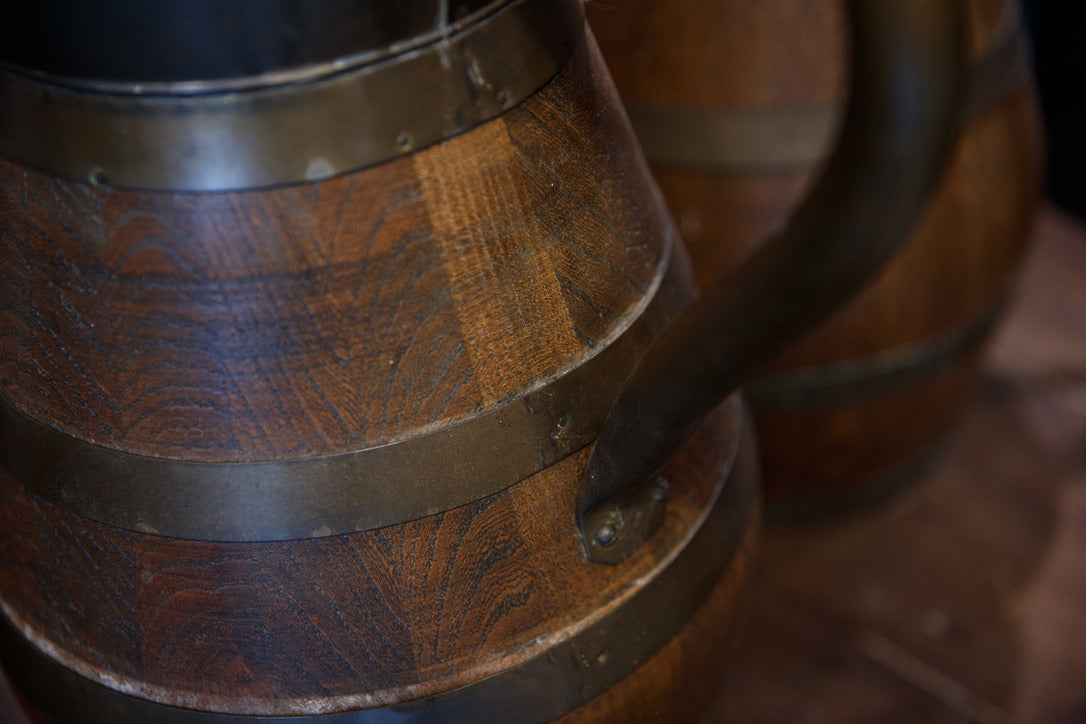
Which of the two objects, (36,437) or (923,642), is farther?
(923,642)

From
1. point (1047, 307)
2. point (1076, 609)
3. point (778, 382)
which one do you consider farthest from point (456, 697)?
point (1047, 307)

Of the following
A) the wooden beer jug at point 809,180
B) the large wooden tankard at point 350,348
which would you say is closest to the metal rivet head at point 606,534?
the large wooden tankard at point 350,348

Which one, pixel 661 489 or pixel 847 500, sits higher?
pixel 661 489

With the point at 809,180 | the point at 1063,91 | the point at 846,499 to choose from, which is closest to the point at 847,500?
the point at 846,499

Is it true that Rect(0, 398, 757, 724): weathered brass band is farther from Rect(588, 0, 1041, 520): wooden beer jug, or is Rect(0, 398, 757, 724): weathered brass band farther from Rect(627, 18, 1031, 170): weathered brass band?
Rect(627, 18, 1031, 170): weathered brass band

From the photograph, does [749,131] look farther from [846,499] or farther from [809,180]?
[846,499]

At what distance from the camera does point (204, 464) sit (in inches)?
23.1

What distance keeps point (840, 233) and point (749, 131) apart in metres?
0.84

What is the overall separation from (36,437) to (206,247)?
0.18 m

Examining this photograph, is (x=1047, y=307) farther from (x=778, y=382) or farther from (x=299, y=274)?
(x=299, y=274)

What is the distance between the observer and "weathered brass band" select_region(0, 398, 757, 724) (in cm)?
63

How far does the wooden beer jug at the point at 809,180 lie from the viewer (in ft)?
4.13

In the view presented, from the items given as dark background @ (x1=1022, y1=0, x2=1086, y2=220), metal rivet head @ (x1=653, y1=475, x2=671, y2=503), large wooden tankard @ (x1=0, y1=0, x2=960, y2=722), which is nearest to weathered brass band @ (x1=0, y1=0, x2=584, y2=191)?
large wooden tankard @ (x1=0, y1=0, x2=960, y2=722)

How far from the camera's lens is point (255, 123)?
53 centimetres
